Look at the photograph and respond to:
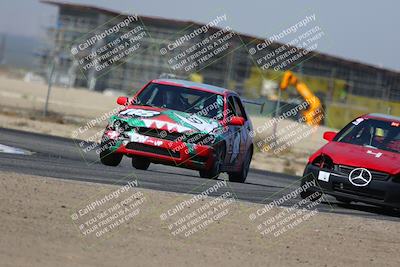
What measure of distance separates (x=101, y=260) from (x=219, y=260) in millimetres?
1110

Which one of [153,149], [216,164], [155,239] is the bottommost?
[216,164]

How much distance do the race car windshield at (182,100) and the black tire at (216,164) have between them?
572mm

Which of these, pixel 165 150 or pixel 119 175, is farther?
pixel 165 150

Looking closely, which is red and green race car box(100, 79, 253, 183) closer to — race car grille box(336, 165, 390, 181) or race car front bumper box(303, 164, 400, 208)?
race car front bumper box(303, 164, 400, 208)

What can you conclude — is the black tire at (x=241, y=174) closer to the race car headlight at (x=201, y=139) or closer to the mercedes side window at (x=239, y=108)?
the mercedes side window at (x=239, y=108)

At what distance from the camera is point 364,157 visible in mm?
13211

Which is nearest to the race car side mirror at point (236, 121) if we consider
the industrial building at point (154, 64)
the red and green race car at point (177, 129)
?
the red and green race car at point (177, 129)

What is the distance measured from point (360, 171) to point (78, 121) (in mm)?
22088

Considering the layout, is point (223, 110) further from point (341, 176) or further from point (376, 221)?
point (376, 221)

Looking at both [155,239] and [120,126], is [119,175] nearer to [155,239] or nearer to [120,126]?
[120,126]

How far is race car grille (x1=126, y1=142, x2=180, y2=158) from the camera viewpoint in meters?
13.4

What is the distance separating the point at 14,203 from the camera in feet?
29.3

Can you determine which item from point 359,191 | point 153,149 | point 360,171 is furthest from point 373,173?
point 153,149

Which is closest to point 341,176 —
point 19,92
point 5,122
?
point 5,122
